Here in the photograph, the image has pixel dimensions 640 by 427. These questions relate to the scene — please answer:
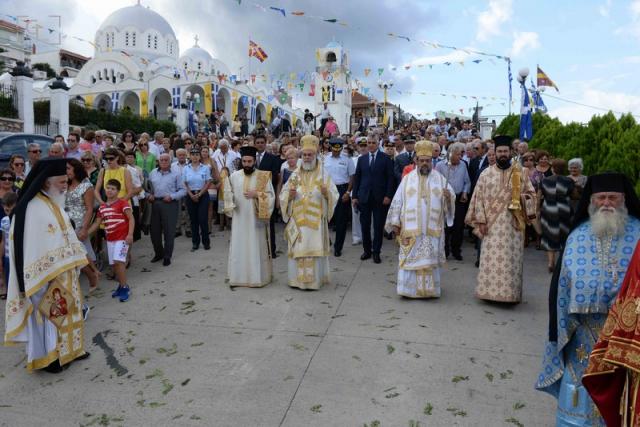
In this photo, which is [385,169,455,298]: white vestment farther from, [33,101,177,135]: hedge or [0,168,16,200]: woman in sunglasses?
[33,101,177,135]: hedge

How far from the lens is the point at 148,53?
59969 mm

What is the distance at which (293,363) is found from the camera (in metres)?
4.72

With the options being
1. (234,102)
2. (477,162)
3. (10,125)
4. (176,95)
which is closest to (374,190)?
(477,162)

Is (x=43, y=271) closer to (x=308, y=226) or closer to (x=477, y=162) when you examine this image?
(x=308, y=226)

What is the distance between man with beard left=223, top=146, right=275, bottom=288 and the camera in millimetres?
7090

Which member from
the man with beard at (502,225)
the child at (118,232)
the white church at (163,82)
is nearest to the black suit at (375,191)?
the man with beard at (502,225)

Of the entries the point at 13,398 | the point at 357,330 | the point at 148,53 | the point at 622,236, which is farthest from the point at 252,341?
the point at 148,53

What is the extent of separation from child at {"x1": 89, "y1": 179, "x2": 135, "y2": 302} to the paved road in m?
0.31

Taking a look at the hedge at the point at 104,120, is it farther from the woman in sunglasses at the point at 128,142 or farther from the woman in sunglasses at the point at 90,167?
the woman in sunglasses at the point at 90,167

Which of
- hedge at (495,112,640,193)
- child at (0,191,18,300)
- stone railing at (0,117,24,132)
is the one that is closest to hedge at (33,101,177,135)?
stone railing at (0,117,24,132)

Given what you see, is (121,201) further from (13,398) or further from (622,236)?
(622,236)

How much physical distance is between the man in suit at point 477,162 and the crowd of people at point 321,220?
4cm

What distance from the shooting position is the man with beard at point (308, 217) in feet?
22.9

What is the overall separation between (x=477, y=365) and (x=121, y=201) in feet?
15.2
